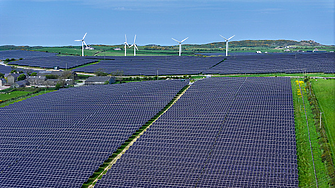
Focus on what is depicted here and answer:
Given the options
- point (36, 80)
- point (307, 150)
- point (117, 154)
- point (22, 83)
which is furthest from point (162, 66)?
point (307, 150)

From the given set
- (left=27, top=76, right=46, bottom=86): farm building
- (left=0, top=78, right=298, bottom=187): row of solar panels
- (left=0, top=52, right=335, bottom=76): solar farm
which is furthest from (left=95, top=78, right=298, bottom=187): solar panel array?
(left=27, top=76, right=46, bottom=86): farm building

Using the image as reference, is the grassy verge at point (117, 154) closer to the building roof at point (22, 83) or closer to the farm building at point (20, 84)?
the farm building at point (20, 84)

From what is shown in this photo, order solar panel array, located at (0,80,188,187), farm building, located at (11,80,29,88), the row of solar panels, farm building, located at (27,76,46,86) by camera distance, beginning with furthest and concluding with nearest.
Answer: farm building, located at (27,76,46,86), farm building, located at (11,80,29,88), solar panel array, located at (0,80,188,187), the row of solar panels

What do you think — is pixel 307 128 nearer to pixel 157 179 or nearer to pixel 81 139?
pixel 157 179

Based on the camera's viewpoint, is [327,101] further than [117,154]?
Yes

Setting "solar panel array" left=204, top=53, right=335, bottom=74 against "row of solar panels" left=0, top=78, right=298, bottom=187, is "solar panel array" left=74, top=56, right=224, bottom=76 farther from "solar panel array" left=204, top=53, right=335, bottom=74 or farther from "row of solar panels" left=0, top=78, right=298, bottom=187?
"row of solar panels" left=0, top=78, right=298, bottom=187

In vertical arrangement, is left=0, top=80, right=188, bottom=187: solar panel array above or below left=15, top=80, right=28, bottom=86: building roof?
below

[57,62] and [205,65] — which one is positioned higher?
[57,62]

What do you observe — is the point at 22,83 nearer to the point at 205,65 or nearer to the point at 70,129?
the point at 70,129
